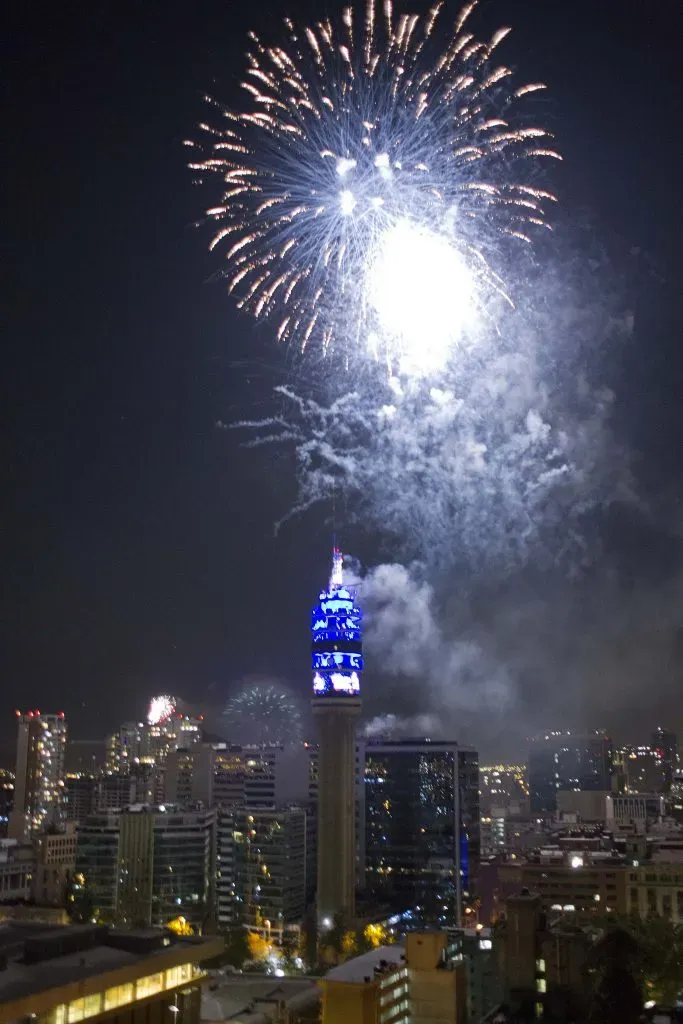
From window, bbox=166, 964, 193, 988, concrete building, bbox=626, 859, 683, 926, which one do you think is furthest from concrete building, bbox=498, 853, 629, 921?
window, bbox=166, 964, 193, 988

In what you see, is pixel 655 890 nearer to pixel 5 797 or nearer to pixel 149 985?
pixel 149 985

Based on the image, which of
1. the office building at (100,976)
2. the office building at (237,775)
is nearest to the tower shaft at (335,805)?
the office building at (237,775)

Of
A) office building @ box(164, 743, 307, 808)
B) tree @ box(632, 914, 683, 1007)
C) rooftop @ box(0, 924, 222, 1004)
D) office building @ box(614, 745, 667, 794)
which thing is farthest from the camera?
office building @ box(614, 745, 667, 794)

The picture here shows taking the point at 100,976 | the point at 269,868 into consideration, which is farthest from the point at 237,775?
the point at 100,976

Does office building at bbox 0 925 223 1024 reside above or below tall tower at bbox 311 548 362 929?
below

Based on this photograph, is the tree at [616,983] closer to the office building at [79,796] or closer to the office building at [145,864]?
the office building at [145,864]

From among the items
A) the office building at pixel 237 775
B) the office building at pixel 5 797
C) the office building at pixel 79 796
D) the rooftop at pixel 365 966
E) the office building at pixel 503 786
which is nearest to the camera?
the rooftop at pixel 365 966

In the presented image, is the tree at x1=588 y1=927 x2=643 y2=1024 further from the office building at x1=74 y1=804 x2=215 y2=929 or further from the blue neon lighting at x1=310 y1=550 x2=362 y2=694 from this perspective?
the office building at x1=74 y1=804 x2=215 y2=929

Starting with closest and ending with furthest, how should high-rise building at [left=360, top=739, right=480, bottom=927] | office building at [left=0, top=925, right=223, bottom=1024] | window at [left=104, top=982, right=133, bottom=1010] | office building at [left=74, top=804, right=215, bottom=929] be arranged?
1. office building at [left=0, top=925, right=223, bottom=1024]
2. window at [left=104, top=982, right=133, bottom=1010]
3. office building at [left=74, top=804, right=215, bottom=929]
4. high-rise building at [left=360, top=739, right=480, bottom=927]
